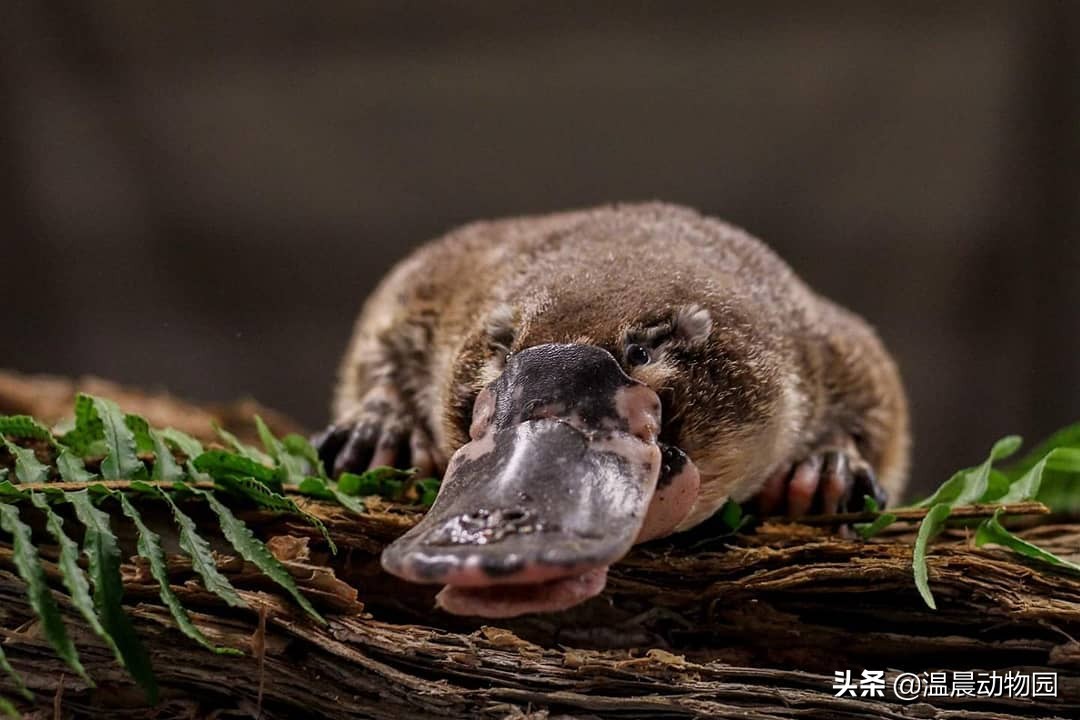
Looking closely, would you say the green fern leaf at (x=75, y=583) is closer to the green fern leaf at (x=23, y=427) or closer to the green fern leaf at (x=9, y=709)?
the green fern leaf at (x=9, y=709)

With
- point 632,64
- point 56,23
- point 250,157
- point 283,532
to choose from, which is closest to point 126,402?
point 250,157

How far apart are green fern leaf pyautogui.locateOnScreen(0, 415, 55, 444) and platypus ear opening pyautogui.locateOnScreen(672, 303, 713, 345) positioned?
1.10m

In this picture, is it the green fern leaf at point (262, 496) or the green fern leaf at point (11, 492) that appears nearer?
the green fern leaf at point (11, 492)

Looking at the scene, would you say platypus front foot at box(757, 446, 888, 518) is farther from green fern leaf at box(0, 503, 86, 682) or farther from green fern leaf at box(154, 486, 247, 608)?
green fern leaf at box(0, 503, 86, 682)

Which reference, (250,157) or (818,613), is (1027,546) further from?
(250,157)

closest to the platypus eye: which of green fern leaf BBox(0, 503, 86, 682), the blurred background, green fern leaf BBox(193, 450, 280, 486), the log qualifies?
the log

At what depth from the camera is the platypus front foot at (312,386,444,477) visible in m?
2.61

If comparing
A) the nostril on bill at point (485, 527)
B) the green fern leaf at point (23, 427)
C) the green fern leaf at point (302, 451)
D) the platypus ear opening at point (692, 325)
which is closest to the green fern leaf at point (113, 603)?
the green fern leaf at point (23, 427)

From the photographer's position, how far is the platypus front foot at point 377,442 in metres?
2.61

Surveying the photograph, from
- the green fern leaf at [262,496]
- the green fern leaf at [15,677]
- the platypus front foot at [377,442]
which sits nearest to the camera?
the green fern leaf at [15,677]

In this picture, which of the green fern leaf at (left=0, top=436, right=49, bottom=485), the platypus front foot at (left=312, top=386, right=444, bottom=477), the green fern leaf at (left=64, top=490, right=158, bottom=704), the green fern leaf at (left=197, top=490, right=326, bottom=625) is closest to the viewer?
the green fern leaf at (left=64, top=490, right=158, bottom=704)

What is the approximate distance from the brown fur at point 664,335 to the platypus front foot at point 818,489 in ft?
0.15

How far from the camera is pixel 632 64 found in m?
4.65

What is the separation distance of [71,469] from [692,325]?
107 cm
